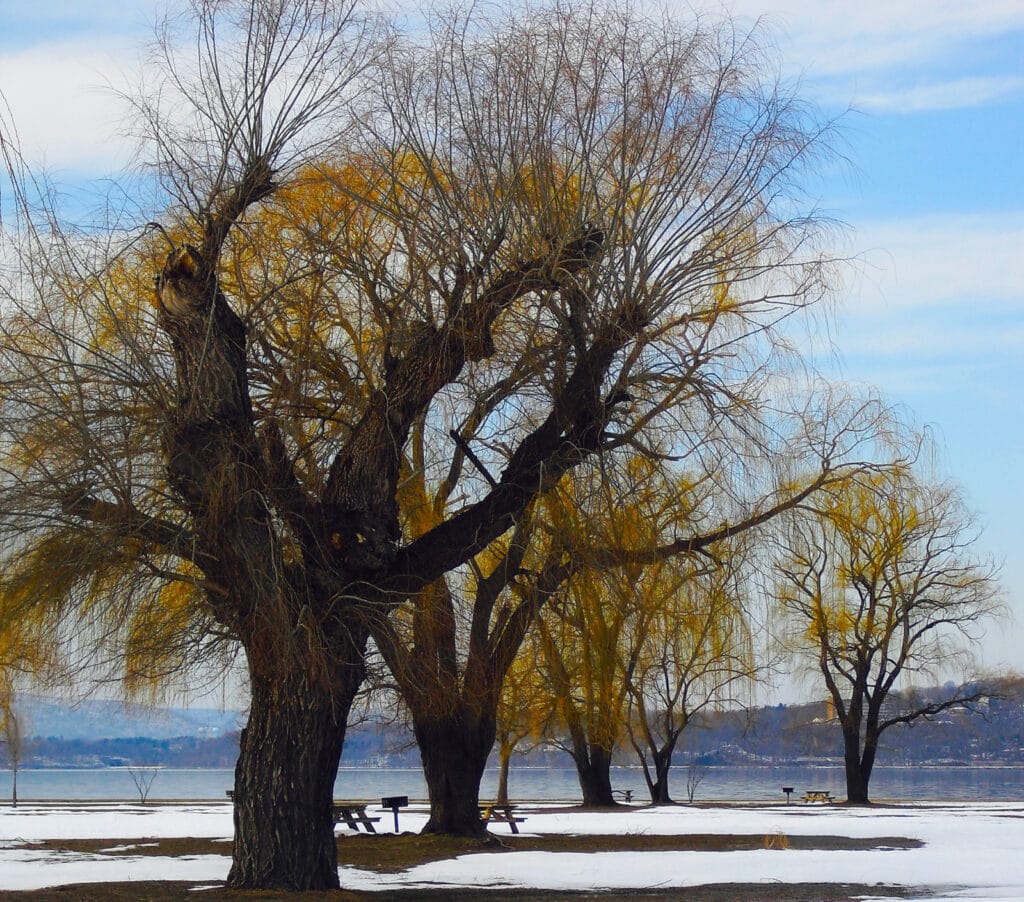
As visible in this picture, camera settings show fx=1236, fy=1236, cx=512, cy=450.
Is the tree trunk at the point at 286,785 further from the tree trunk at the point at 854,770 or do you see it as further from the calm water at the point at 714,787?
the calm water at the point at 714,787

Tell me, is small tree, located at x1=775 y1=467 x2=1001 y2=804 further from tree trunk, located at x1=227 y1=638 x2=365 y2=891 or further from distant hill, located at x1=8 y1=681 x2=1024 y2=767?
tree trunk, located at x1=227 y1=638 x2=365 y2=891

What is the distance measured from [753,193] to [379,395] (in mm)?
3813

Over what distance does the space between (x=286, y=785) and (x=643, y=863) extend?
5.08 m

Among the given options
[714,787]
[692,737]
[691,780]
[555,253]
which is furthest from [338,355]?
[714,787]

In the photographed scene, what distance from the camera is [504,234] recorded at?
1049cm

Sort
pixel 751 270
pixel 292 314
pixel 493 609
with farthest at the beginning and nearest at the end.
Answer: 1. pixel 493 609
2. pixel 292 314
3. pixel 751 270

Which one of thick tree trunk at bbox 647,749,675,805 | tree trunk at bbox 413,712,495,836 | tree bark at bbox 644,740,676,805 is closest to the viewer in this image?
tree trunk at bbox 413,712,495,836

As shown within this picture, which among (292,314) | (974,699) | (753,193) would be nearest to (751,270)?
(753,193)

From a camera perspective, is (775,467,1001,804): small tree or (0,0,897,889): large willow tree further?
(775,467,1001,804): small tree

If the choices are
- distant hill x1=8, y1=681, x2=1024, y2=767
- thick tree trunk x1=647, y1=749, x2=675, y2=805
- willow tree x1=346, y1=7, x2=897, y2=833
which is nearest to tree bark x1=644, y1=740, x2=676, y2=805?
thick tree trunk x1=647, y1=749, x2=675, y2=805

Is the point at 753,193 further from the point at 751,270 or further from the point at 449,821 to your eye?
the point at 449,821

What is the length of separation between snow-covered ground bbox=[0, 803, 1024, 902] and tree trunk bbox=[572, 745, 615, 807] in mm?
5885

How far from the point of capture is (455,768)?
17.0m

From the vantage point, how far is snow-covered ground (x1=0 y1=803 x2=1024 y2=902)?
1191 cm
